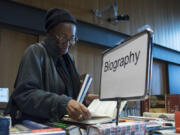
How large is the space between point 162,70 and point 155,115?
133 inches

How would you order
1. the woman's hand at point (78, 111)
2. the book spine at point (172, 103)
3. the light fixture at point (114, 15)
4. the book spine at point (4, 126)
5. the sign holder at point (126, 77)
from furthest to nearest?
the light fixture at point (114, 15) < the book spine at point (172, 103) < the woman's hand at point (78, 111) < the sign holder at point (126, 77) < the book spine at point (4, 126)

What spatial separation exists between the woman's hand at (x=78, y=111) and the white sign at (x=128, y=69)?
75 mm

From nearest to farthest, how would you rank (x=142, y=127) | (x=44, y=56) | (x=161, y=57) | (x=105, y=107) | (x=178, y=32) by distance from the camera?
(x=142, y=127) → (x=105, y=107) → (x=44, y=56) → (x=161, y=57) → (x=178, y=32)

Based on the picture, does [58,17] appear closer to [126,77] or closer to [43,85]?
[43,85]

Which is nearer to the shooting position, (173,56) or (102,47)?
(102,47)

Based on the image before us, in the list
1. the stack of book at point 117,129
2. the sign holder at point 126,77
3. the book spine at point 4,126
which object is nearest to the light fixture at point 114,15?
the sign holder at point 126,77

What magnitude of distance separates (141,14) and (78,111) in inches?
136

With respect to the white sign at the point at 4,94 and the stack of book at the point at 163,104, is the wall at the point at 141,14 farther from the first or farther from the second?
the stack of book at the point at 163,104

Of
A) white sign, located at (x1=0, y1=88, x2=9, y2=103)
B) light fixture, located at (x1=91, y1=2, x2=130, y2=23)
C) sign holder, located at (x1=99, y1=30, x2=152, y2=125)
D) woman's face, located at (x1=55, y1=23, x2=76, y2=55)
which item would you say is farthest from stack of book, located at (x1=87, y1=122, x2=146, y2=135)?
light fixture, located at (x1=91, y1=2, x2=130, y2=23)

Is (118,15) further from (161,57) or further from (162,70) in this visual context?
(162,70)

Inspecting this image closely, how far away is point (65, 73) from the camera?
1.05 m

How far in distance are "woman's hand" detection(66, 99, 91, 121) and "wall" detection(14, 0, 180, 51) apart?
1.88 meters

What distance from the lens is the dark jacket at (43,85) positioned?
2.44 feet

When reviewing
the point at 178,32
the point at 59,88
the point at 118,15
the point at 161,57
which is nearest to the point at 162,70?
the point at 161,57
